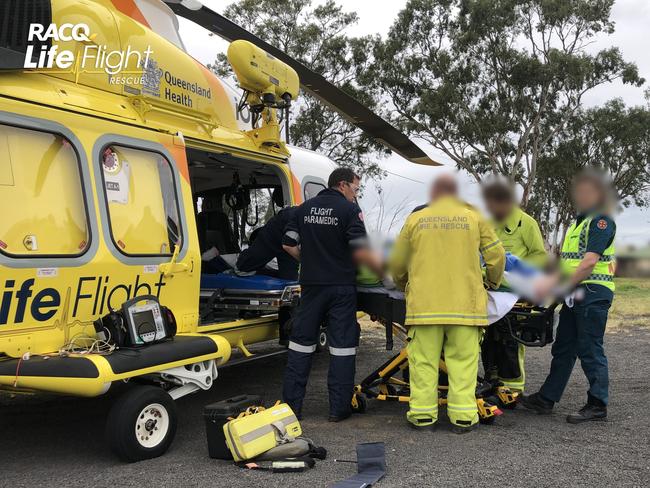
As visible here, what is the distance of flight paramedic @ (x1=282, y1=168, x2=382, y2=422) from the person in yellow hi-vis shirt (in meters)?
0.49

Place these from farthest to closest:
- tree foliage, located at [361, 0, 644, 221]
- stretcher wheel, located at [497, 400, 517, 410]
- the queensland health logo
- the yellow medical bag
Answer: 1. tree foliage, located at [361, 0, 644, 221]
2. stretcher wheel, located at [497, 400, 517, 410]
3. the queensland health logo
4. the yellow medical bag

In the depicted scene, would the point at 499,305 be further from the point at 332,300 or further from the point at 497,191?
the point at 332,300

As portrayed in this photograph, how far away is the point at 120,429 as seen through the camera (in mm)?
3699

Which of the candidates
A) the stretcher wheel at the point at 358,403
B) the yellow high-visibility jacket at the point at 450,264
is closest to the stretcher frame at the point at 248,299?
the stretcher wheel at the point at 358,403

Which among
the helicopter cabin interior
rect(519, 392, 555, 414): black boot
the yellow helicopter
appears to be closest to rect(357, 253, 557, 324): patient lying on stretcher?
rect(519, 392, 555, 414): black boot

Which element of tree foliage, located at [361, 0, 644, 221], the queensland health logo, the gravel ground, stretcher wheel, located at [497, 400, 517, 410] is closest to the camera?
the gravel ground

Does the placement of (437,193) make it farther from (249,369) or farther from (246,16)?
(246,16)

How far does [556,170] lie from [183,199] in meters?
24.9

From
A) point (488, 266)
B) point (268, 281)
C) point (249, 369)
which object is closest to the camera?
point (488, 266)

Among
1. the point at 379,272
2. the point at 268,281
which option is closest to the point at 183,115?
the point at 268,281

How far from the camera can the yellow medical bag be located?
3695 millimetres

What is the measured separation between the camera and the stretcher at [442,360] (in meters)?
4.73

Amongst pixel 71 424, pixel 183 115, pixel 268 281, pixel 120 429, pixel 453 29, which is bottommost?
pixel 71 424

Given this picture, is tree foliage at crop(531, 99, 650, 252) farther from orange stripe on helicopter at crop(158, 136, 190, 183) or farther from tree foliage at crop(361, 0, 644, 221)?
orange stripe on helicopter at crop(158, 136, 190, 183)
